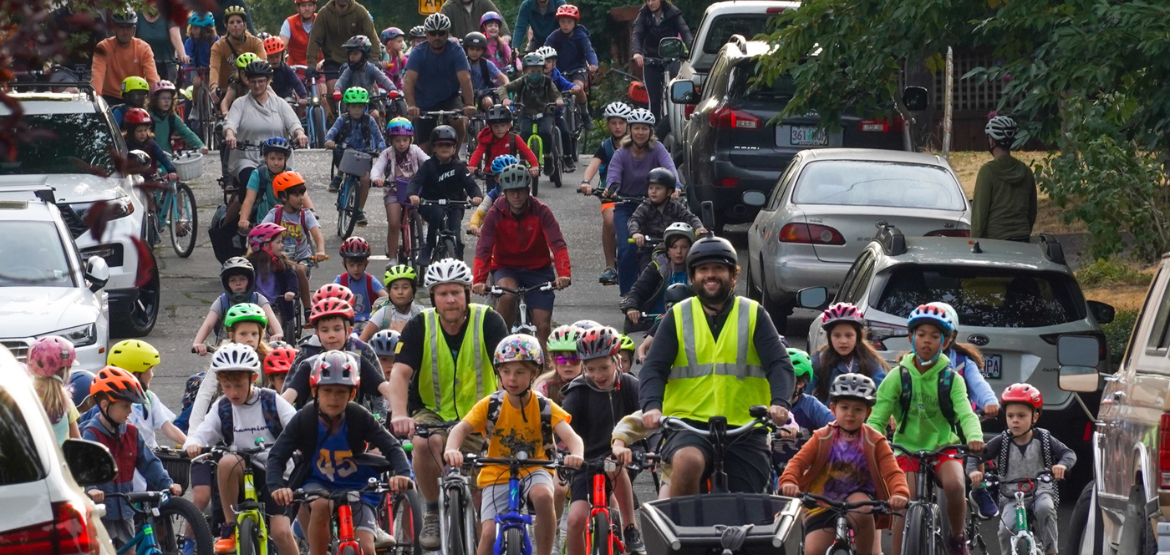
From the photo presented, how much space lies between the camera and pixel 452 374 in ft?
34.9

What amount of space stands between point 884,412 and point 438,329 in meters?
2.38

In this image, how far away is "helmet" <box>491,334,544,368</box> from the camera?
9.62 metres

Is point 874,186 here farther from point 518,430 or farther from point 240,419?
point 240,419

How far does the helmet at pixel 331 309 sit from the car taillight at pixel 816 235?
5.35 meters

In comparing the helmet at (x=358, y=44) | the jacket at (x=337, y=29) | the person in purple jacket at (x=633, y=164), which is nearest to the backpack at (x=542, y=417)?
the person in purple jacket at (x=633, y=164)

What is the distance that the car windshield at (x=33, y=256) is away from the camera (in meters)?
15.3

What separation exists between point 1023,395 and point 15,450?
635 cm

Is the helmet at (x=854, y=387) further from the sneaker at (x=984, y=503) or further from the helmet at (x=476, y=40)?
the helmet at (x=476, y=40)

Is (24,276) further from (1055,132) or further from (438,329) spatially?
(1055,132)

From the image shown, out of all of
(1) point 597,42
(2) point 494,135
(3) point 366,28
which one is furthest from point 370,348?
(1) point 597,42

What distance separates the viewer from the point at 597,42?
36.3 metres

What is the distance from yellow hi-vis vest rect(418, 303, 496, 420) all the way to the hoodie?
6.28 meters

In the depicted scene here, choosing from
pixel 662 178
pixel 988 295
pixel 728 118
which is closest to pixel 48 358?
pixel 988 295

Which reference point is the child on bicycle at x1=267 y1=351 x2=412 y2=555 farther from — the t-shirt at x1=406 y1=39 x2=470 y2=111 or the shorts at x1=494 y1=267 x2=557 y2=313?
the t-shirt at x1=406 y1=39 x2=470 y2=111
